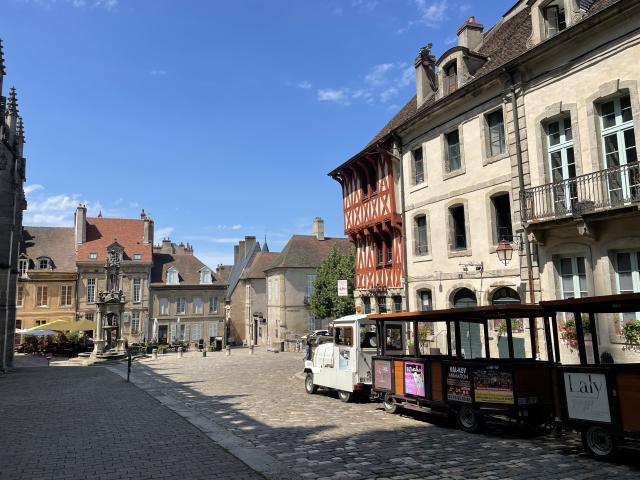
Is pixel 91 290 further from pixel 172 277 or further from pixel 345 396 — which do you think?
pixel 345 396

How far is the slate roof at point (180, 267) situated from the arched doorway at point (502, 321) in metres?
39.1

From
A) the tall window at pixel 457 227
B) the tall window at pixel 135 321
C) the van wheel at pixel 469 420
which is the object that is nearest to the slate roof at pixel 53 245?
the tall window at pixel 135 321

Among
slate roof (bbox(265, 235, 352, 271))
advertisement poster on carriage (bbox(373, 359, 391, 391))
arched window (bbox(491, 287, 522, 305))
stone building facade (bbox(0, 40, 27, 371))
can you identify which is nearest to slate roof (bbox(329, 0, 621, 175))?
arched window (bbox(491, 287, 522, 305))

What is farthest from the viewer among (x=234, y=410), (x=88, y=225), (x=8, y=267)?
(x=88, y=225)

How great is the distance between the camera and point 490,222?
14477 millimetres

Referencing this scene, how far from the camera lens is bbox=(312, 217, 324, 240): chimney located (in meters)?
49.8

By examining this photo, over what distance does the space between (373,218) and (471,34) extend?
7757 millimetres

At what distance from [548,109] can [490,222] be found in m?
3.45

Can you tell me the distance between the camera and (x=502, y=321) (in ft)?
45.1

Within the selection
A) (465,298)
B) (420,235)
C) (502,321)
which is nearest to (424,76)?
(420,235)

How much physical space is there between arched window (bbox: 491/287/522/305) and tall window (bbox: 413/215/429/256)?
11.8ft

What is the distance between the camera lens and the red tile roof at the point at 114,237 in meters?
46.3

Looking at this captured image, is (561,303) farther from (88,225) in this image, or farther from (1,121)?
(88,225)

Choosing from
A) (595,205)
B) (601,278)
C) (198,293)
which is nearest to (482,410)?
(601,278)
